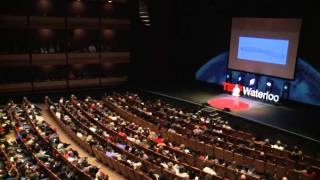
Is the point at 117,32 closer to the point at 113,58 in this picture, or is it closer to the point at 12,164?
the point at 113,58

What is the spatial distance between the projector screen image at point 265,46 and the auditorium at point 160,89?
2.5 inches

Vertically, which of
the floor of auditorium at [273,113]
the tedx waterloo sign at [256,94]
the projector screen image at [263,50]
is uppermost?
the projector screen image at [263,50]

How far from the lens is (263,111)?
17.7 metres

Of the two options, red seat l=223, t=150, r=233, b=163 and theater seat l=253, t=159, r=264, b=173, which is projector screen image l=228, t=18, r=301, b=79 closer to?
red seat l=223, t=150, r=233, b=163

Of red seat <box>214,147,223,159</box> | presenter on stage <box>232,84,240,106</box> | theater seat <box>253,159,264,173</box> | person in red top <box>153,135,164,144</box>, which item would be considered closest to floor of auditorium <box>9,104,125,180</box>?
person in red top <box>153,135,164,144</box>

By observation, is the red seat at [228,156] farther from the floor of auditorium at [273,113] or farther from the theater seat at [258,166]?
the floor of auditorium at [273,113]

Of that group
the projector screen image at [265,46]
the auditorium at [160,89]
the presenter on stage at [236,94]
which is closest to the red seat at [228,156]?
the auditorium at [160,89]

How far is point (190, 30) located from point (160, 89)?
5.33 m

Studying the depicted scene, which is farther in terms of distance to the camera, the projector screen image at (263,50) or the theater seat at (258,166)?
the projector screen image at (263,50)

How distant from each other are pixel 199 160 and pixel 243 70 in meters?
10.8

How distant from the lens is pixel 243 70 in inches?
832

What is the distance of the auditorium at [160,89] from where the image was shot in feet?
38.7

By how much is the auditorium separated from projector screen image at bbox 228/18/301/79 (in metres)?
0.06

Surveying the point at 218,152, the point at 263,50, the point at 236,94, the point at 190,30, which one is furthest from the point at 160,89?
the point at 218,152
